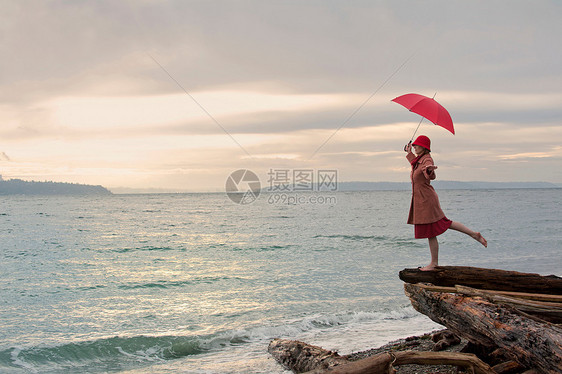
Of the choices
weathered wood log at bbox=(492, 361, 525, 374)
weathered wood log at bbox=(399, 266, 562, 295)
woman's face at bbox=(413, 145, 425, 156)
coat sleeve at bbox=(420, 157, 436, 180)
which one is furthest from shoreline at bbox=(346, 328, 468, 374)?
woman's face at bbox=(413, 145, 425, 156)

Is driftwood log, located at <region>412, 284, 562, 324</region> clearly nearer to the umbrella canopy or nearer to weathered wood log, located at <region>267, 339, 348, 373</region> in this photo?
weathered wood log, located at <region>267, 339, 348, 373</region>

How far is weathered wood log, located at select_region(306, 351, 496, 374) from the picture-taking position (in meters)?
4.63

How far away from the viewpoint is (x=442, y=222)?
7.07 m

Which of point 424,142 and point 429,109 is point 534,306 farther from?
point 429,109

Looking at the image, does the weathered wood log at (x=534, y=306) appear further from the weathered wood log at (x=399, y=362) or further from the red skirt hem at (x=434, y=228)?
the red skirt hem at (x=434, y=228)

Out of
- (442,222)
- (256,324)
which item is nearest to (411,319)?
(256,324)

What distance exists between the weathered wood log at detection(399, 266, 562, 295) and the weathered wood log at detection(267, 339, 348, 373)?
167 centimetres

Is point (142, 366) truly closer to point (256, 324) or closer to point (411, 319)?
point (256, 324)

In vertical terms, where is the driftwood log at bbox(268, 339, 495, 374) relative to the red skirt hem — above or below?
below

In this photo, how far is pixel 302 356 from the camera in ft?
22.6

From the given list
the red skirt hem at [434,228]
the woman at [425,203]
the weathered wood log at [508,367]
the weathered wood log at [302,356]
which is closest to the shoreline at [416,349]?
the weathered wood log at [508,367]

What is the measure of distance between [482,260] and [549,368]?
1670 cm

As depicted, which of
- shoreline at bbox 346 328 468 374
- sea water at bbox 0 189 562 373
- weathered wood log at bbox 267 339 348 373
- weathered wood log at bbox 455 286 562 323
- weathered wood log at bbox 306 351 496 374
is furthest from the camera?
sea water at bbox 0 189 562 373

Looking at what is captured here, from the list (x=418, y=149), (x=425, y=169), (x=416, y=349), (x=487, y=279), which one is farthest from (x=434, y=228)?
(x=416, y=349)
